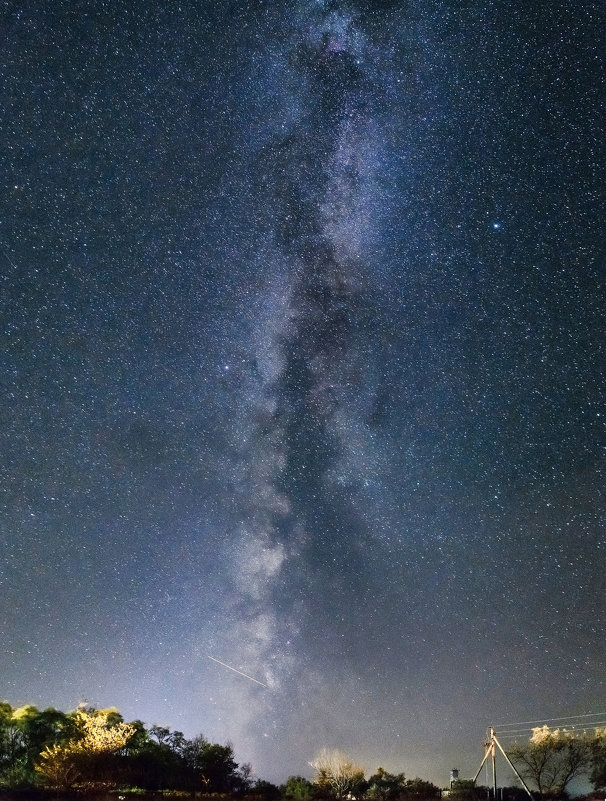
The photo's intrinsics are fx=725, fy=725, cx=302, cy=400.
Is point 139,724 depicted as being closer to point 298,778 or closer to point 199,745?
point 199,745

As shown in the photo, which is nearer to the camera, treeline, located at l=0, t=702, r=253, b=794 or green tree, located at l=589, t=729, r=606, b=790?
treeline, located at l=0, t=702, r=253, b=794

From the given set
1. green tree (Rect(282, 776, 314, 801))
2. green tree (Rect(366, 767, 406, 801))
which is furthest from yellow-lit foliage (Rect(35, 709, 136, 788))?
green tree (Rect(366, 767, 406, 801))

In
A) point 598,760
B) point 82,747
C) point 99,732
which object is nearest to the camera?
point 82,747

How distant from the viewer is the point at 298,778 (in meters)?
52.2

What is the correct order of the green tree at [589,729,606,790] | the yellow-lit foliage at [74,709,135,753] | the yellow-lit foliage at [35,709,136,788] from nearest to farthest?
the yellow-lit foliage at [35,709,136,788], the yellow-lit foliage at [74,709,135,753], the green tree at [589,729,606,790]

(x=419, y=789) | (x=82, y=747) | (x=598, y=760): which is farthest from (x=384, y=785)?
(x=82, y=747)

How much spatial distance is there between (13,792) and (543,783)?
37223 mm

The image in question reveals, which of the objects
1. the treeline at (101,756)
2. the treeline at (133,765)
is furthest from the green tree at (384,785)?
the treeline at (101,756)

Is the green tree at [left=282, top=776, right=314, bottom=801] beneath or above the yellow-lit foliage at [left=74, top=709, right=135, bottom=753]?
beneath

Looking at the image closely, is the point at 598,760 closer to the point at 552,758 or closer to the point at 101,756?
the point at 552,758

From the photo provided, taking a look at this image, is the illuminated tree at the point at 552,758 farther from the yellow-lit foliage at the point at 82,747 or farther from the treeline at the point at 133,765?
the yellow-lit foliage at the point at 82,747

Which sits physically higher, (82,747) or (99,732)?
(99,732)

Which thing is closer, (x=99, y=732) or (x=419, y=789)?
(x=99, y=732)

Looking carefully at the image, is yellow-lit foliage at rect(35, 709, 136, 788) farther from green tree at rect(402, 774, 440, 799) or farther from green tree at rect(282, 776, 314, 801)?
green tree at rect(402, 774, 440, 799)
